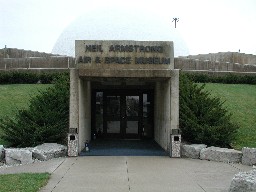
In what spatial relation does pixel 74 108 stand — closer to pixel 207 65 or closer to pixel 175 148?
pixel 175 148

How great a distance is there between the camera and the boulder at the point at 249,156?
1275 cm

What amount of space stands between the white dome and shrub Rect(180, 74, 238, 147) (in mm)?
26724

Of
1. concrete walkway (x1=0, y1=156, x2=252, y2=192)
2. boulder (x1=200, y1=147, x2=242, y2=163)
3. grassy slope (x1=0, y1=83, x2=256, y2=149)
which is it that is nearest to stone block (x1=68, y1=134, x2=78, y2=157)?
concrete walkway (x1=0, y1=156, x2=252, y2=192)

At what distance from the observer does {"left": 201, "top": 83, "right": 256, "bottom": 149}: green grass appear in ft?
54.8

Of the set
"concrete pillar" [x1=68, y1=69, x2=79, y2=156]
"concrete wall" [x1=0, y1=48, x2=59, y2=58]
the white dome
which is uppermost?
the white dome

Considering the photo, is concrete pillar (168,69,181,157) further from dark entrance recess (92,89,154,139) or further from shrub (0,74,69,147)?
dark entrance recess (92,89,154,139)

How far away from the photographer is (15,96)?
22703mm

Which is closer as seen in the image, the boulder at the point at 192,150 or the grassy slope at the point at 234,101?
the boulder at the point at 192,150

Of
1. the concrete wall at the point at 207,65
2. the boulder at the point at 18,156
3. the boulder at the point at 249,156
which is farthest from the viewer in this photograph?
the concrete wall at the point at 207,65

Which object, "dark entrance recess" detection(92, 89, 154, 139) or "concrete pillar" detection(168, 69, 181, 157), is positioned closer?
"concrete pillar" detection(168, 69, 181, 157)

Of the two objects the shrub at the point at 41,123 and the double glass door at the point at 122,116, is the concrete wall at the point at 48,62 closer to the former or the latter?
the double glass door at the point at 122,116

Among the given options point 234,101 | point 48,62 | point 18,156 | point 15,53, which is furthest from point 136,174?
point 15,53

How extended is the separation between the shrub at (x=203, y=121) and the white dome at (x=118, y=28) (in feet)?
87.7

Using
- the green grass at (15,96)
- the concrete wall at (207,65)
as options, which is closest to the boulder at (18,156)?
the green grass at (15,96)
